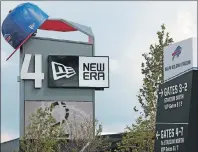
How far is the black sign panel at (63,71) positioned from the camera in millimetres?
47500

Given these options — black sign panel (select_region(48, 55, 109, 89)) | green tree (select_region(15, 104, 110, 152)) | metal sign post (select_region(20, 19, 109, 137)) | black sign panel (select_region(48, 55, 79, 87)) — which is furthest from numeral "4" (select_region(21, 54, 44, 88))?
green tree (select_region(15, 104, 110, 152))

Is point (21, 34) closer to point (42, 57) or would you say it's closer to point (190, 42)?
point (42, 57)

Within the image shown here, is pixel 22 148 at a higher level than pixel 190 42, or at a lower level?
lower

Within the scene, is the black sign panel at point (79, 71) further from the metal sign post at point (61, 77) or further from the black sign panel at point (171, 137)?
the black sign panel at point (171, 137)

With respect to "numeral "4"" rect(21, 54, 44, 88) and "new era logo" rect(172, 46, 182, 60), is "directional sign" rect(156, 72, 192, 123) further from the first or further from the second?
"numeral "4"" rect(21, 54, 44, 88)

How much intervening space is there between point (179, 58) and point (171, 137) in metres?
2.43

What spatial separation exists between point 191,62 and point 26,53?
1100 inches

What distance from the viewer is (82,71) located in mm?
48312

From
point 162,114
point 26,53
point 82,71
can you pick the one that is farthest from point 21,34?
point 162,114

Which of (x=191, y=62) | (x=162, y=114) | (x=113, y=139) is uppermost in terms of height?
(x=191, y=62)

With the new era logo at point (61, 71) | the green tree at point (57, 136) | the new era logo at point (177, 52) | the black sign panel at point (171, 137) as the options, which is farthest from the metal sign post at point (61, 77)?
the new era logo at point (177, 52)

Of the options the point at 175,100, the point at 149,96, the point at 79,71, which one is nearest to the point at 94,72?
the point at 79,71

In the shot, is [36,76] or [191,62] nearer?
[191,62]

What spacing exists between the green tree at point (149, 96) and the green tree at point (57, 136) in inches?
337
